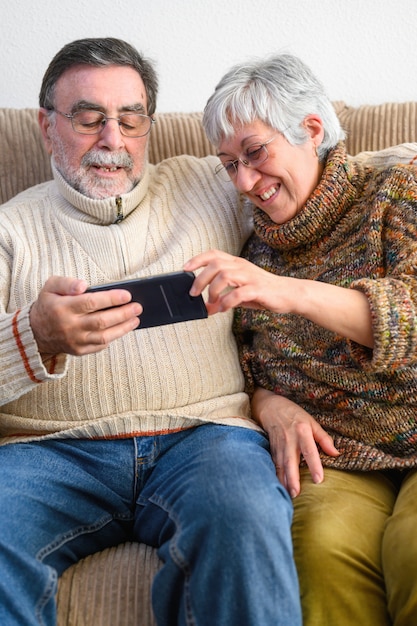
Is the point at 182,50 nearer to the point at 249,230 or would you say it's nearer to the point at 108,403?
the point at 249,230

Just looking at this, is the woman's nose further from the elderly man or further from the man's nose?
the man's nose

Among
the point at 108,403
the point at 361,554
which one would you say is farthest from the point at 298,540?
the point at 108,403

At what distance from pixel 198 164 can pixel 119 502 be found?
0.82m

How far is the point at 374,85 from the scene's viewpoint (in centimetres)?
206

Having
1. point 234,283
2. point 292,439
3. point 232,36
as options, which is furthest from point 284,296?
point 232,36

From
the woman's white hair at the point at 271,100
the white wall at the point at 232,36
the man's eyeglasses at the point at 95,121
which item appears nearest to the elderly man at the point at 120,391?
the man's eyeglasses at the point at 95,121

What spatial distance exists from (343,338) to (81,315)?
529 mm

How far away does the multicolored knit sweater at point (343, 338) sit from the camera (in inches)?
52.3

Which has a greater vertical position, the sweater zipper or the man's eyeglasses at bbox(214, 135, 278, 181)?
the man's eyeglasses at bbox(214, 135, 278, 181)

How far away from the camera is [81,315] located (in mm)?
1204

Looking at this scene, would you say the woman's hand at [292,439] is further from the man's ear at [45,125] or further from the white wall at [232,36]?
the white wall at [232,36]

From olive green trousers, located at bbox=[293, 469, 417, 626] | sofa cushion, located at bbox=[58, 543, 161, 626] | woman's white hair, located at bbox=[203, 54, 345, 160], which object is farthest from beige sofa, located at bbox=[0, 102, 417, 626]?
sofa cushion, located at bbox=[58, 543, 161, 626]

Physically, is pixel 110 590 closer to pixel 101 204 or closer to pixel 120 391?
pixel 120 391

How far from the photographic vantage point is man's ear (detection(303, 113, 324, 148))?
149cm
